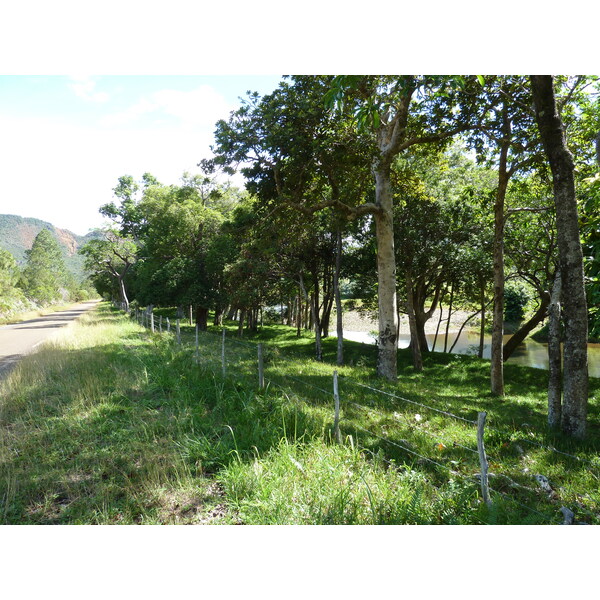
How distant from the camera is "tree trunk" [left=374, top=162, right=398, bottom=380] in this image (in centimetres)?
1150

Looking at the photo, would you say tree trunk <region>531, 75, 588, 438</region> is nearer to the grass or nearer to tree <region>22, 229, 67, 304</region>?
the grass

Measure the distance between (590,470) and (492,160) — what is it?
9.99 meters

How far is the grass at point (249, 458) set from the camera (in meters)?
3.60

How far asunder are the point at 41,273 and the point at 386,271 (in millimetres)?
65180

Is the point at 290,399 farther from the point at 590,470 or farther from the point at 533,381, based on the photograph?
the point at 533,381

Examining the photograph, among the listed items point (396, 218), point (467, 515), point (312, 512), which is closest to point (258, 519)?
point (312, 512)

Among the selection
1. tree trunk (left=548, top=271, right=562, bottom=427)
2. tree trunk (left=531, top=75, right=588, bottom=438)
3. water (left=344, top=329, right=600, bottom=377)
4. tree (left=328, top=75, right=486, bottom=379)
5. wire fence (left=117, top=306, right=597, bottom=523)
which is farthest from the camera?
water (left=344, top=329, right=600, bottom=377)

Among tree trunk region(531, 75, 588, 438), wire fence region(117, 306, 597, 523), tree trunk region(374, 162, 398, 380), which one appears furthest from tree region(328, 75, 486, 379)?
tree trunk region(531, 75, 588, 438)

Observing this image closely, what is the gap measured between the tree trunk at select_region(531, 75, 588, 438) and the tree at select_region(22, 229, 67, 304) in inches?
2507

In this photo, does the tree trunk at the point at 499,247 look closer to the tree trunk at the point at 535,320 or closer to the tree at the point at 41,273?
the tree trunk at the point at 535,320

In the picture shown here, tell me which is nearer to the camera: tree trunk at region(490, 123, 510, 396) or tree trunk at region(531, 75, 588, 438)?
tree trunk at region(531, 75, 588, 438)

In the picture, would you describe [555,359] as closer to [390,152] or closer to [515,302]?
[390,152]

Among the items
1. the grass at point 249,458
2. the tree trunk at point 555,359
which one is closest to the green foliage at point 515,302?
the tree trunk at point 555,359

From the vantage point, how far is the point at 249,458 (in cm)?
448
